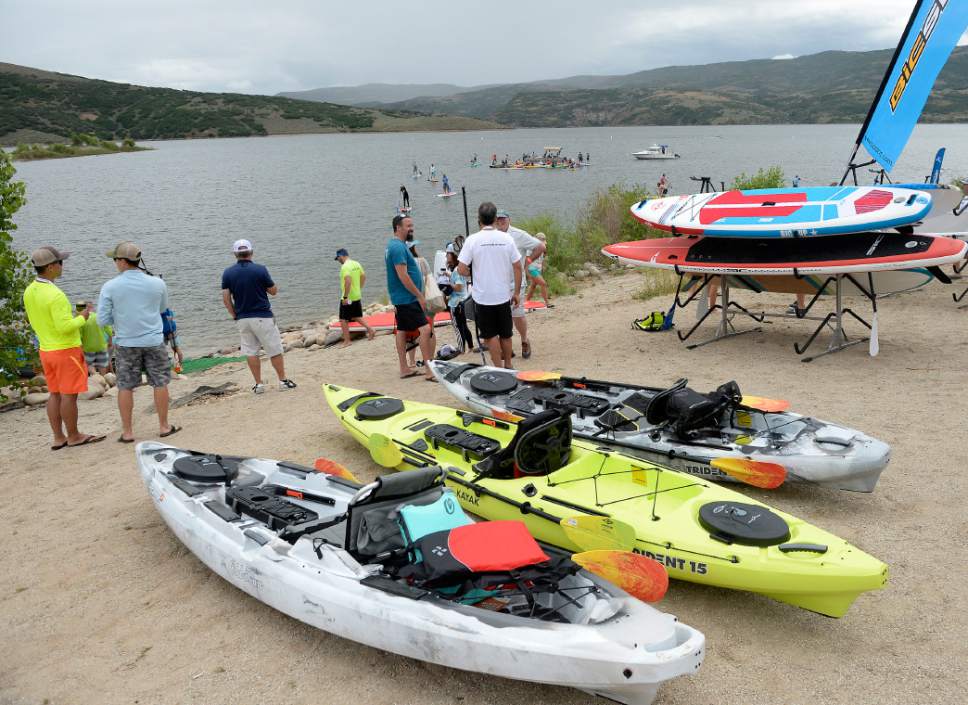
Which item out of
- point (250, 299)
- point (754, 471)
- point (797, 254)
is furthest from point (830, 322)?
point (250, 299)

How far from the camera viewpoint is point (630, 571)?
147 inches

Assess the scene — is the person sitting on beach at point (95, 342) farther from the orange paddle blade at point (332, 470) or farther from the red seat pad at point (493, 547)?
the red seat pad at point (493, 547)

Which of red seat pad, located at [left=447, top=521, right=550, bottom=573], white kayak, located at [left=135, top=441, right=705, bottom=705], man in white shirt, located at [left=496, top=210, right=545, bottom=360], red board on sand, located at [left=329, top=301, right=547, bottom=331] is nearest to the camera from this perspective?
white kayak, located at [left=135, top=441, right=705, bottom=705]

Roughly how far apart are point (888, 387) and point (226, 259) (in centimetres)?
2263

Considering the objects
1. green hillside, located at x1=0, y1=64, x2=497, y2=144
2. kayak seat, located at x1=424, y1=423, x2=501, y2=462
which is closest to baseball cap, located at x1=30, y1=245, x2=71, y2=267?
kayak seat, located at x1=424, y1=423, x2=501, y2=462

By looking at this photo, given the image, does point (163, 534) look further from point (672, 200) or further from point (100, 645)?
point (672, 200)

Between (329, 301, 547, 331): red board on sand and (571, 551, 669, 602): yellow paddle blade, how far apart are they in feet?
30.2

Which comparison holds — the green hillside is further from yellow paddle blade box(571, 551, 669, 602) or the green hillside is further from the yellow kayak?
yellow paddle blade box(571, 551, 669, 602)

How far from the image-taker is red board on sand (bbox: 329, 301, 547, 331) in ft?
42.7

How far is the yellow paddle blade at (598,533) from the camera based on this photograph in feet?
14.3

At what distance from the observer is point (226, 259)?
25094 mm

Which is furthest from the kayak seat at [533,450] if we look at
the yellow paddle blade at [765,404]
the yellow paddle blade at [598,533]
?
the yellow paddle blade at [765,404]

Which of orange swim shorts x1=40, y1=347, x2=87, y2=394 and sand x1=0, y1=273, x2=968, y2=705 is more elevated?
orange swim shorts x1=40, y1=347, x2=87, y2=394

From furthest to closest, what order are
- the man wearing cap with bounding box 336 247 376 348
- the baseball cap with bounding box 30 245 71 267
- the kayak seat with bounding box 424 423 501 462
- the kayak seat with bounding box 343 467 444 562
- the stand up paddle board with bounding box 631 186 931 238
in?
the man wearing cap with bounding box 336 247 376 348 → the stand up paddle board with bounding box 631 186 931 238 → the baseball cap with bounding box 30 245 71 267 → the kayak seat with bounding box 424 423 501 462 → the kayak seat with bounding box 343 467 444 562
